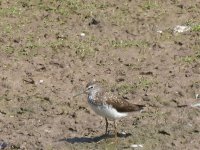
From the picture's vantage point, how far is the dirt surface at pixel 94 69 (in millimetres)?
12875

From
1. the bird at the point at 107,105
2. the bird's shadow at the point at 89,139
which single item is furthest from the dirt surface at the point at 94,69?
the bird at the point at 107,105

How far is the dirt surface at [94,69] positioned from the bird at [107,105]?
0.47 metres

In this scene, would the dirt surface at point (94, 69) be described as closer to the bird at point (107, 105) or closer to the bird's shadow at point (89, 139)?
the bird's shadow at point (89, 139)

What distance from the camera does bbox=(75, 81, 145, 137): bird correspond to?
40.6 feet

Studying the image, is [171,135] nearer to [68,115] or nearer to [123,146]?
[123,146]

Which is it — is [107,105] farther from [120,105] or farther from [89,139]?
[89,139]

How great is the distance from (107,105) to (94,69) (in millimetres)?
3215

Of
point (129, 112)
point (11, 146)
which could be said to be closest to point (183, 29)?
point (129, 112)

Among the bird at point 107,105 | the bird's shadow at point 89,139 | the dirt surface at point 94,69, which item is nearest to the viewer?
the bird at point 107,105

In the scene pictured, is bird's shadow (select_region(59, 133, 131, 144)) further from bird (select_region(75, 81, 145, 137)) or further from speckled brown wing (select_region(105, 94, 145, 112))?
speckled brown wing (select_region(105, 94, 145, 112))

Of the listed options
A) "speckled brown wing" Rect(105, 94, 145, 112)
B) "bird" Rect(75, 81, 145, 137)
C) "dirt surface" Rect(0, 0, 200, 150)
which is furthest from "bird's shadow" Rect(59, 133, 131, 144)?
"speckled brown wing" Rect(105, 94, 145, 112)

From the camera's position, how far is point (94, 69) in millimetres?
15547

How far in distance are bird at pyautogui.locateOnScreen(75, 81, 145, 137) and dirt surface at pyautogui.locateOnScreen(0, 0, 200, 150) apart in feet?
1.55

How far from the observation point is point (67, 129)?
13.1 metres
